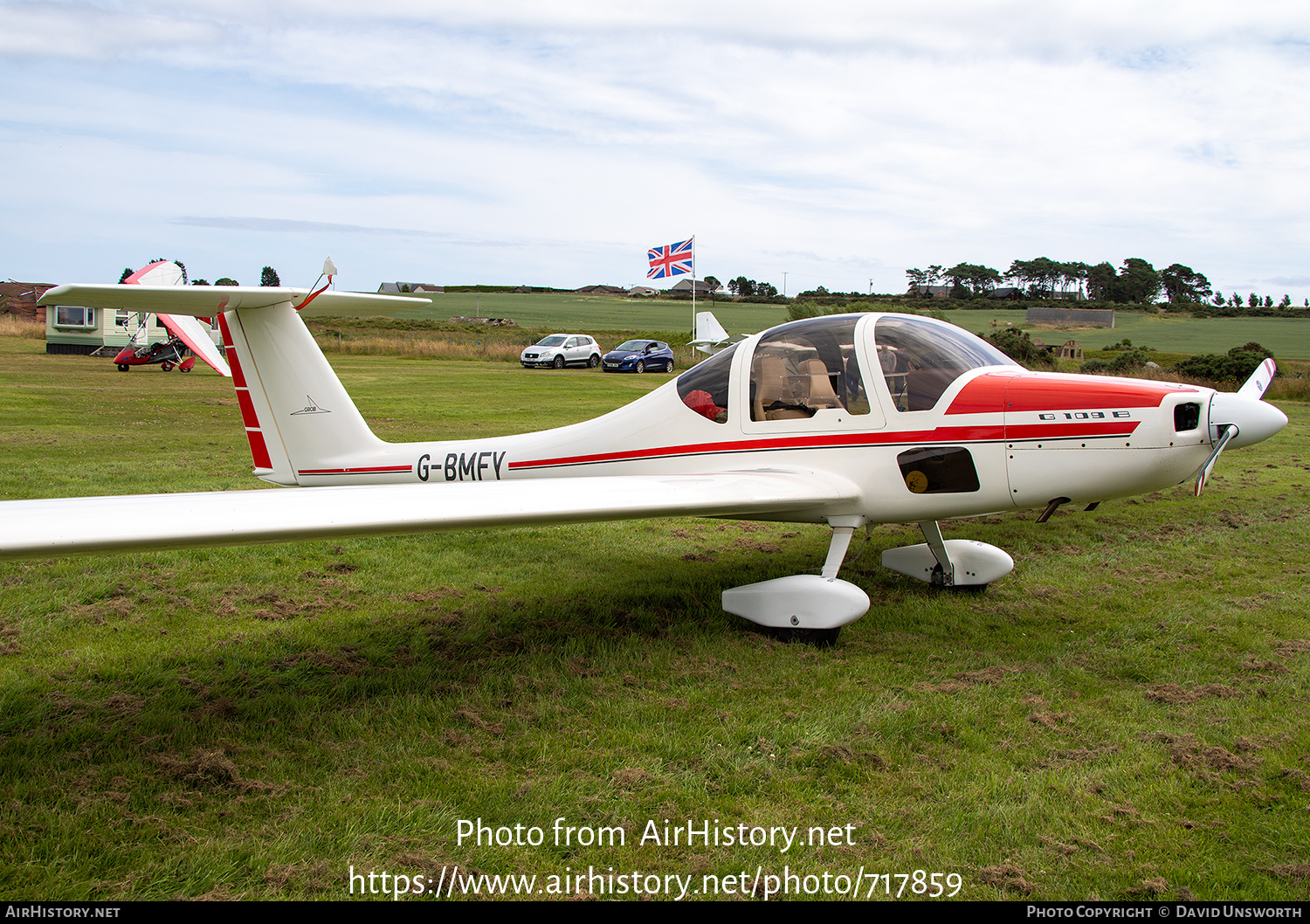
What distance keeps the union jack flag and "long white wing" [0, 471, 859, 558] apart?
29.2 metres

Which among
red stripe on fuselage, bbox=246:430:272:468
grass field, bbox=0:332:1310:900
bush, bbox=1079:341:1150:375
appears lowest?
grass field, bbox=0:332:1310:900

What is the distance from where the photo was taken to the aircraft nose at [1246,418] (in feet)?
15.3

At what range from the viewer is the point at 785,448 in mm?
5738

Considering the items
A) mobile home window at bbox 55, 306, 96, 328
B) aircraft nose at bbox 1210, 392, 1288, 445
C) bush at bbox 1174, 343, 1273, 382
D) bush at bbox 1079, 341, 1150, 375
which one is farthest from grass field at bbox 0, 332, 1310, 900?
mobile home window at bbox 55, 306, 96, 328

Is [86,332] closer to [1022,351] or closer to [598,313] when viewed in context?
[1022,351]

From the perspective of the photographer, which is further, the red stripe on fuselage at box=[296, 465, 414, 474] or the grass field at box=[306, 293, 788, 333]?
the grass field at box=[306, 293, 788, 333]

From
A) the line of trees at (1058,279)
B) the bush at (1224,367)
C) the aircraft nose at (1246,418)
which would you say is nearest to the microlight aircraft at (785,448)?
the aircraft nose at (1246,418)

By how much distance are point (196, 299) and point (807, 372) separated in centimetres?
422

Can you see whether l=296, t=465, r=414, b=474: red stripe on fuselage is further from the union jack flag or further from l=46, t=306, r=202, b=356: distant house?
l=46, t=306, r=202, b=356: distant house

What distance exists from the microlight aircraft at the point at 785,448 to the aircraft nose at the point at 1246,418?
0.4 inches

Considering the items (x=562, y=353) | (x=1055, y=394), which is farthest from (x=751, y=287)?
(x=1055, y=394)

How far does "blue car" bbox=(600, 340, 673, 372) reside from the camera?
34594 mm

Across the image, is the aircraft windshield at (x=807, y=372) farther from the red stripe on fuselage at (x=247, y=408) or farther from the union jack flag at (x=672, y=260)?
the union jack flag at (x=672, y=260)
